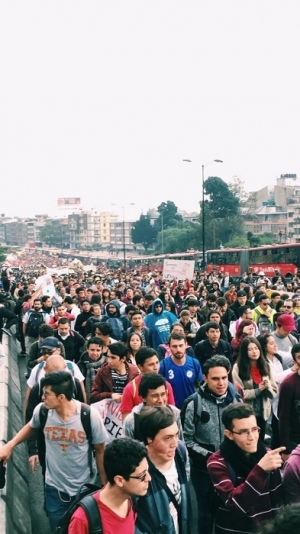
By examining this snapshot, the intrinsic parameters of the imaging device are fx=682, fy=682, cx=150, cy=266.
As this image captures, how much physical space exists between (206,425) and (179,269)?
15786 mm

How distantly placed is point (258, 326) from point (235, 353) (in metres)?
2.03

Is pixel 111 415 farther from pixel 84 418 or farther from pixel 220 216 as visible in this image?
pixel 220 216

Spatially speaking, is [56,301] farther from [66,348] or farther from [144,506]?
[144,506]

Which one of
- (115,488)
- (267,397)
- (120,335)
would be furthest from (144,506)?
(120,335)

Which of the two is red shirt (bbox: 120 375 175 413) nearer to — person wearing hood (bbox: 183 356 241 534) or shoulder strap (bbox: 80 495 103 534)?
person wearing hood (bbox: 183 356 241 534)

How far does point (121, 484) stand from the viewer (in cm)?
312

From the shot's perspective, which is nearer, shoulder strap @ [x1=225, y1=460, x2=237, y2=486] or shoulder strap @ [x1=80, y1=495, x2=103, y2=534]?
shoulder strap @ [x1=80, y1=495, x2=103, y2=534]

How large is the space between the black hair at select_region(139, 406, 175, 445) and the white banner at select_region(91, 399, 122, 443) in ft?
5.53

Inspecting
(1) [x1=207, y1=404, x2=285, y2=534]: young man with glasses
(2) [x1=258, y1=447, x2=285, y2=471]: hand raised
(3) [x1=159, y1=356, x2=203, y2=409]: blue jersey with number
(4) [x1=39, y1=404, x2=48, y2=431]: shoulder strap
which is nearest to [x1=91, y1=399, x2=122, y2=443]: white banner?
(3) [x1=159, y1=356, x2=203, y2=409]: blue jersey with number

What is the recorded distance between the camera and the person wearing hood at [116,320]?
9750 mm

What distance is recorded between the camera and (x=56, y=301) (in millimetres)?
14055

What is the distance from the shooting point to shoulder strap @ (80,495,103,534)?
3035 mm

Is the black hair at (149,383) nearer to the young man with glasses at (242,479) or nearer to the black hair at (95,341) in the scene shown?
the young man with glasses at (242,479)

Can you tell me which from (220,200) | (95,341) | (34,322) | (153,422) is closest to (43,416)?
(153,422)
